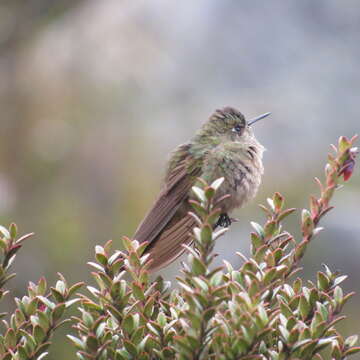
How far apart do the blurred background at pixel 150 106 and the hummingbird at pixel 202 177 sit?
9.15ft

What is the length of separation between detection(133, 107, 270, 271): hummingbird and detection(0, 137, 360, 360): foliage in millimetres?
1196

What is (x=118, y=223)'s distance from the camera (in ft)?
23.5

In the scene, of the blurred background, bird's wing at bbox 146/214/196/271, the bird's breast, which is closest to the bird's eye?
the bird's breast

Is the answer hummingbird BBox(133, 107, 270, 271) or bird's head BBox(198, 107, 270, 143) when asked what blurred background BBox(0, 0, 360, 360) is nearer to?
bird's head BBox(198, 107, 270, 143)

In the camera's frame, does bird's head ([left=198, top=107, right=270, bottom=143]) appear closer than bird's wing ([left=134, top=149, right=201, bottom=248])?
No

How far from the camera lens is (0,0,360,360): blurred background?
278 inches

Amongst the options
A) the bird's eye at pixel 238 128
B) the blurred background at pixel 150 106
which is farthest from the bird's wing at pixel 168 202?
the blurred background at pixel 150 106

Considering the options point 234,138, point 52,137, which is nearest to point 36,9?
point 52,137

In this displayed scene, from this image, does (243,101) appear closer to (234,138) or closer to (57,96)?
(57,96)

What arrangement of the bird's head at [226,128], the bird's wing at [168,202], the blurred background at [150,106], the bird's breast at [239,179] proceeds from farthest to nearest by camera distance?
the blurred background at [150,106], the bird's head at [226,128], the bird's breast at [239,179], the bird's wing at [168,202]

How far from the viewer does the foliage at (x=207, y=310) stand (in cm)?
159

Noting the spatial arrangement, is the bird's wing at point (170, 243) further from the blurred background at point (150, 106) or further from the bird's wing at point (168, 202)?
the blurred background at point (150, 106)

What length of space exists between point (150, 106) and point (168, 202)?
464 cm

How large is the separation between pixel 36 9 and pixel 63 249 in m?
4.28
